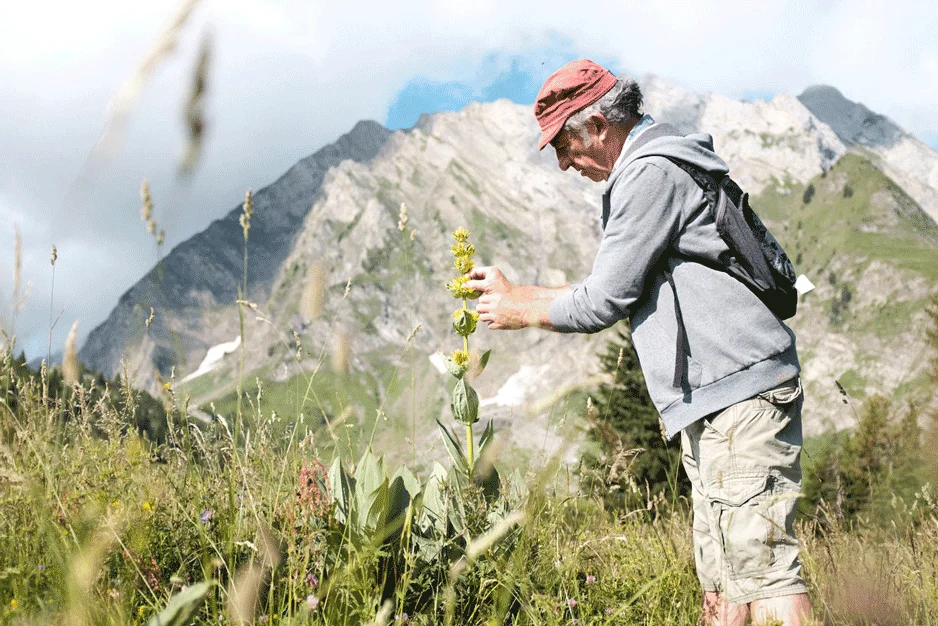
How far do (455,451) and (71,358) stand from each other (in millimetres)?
1687

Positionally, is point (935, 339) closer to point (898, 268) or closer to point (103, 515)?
point (103, 515)

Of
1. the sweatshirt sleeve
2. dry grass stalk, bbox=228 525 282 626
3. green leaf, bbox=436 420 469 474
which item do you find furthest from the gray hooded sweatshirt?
dry grass stalk, bbox=228 525 282 626

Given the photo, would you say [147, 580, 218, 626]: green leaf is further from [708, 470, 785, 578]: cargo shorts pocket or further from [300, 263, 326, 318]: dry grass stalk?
[708, 470, 785, 578]: cargo shorts pocket

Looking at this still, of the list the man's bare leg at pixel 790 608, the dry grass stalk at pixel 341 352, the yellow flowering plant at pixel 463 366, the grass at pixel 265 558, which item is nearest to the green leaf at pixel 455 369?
the yellow flowering plant at pixel 463 366

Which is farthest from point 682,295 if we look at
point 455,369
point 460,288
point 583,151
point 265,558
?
point 265,558

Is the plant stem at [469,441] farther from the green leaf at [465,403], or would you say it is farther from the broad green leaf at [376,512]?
the broad green leaf at [376,512]

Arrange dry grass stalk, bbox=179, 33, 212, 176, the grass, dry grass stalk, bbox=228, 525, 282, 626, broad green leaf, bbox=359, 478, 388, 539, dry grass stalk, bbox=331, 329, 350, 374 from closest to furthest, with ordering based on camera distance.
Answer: dry grass stalk, bbox=179, 33, 212, 176 → dry grass stalk, bbox=228, 525, 282, 626 → the grass → broad green leaf, bbox=359, 478, 388, 539 → dry grass stalk, bbox=331, 329, 350, 374

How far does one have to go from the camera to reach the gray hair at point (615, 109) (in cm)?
324

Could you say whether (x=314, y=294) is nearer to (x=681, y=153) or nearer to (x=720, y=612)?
(x=681, y=153)

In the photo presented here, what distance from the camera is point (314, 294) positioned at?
294 cm

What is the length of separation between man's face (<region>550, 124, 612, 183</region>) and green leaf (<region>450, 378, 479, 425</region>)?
1.13 m

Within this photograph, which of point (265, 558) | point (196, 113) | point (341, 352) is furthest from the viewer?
point (341, 352)

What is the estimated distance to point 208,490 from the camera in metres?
3.29

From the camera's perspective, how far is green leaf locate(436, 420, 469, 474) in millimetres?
3244
